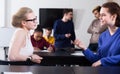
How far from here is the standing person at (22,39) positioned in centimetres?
268

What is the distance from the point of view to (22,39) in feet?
8.93

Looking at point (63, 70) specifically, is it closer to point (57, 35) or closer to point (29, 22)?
point (29, 22)

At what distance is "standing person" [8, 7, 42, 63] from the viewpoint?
8.80 ft

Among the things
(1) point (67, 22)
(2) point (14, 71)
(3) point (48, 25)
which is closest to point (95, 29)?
(1) point (67, 22)

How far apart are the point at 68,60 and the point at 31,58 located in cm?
106

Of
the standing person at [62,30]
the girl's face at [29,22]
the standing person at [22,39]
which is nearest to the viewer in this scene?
the standing person at [22,39]

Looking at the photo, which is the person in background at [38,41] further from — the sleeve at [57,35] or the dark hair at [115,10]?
the dark hair at [115,10]

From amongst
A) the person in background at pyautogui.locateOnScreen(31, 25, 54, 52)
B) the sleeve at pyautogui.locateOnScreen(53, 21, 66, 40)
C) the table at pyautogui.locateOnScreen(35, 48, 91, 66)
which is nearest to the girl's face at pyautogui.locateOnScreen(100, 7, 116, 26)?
the table at pyautogui.locateOnScreen(35, 48, 91, 66)

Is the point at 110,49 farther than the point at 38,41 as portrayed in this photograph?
No

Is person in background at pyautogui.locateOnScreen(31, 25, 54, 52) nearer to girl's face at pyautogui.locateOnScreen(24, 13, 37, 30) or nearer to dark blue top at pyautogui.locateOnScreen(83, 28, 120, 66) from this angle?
girl's face at pyautogui.locateOnScreen(24, 13, 37, 30)

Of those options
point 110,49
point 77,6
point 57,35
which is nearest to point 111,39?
point 110,49

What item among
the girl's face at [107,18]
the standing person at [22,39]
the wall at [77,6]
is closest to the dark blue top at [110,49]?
the girl's face at [107,18]

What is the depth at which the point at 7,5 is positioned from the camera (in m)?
6.36

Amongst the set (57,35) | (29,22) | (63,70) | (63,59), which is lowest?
(63,59)
